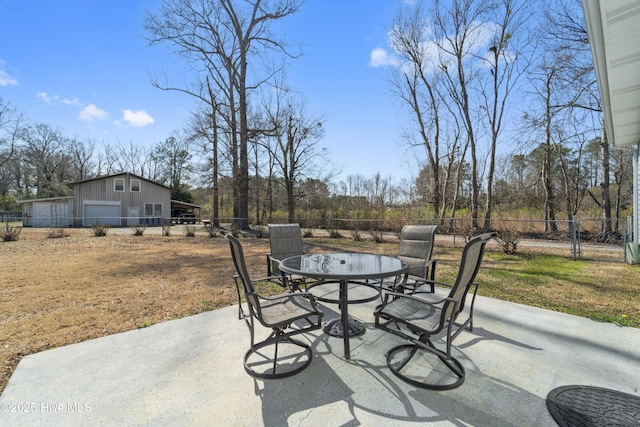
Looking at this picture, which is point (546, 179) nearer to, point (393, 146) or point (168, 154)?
point (393, 146)

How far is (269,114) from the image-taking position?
20.9 metres

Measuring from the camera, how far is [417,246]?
3.46 m

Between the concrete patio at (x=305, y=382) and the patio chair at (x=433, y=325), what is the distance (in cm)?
8

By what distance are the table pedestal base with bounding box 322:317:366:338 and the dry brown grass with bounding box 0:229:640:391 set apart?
4.90 feet

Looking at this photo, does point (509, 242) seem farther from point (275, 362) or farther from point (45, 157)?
point (45, 157)

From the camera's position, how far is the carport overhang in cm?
235

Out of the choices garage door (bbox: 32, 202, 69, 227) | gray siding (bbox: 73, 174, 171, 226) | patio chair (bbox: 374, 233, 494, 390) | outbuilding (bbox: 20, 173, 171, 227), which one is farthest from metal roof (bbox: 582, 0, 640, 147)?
garage door (bbox: 32, 202, 69, 227)

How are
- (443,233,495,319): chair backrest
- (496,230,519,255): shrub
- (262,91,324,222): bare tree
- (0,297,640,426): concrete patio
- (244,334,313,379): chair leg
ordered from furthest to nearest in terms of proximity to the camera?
(262,91,324,222): bare tree → (496,230,519,255): shrub → (244,334,313,379): chair leg → (443,233,495,319): chair backrest → (0,297,640,426): concrete patio

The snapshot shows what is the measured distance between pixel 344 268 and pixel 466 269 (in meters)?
1.02

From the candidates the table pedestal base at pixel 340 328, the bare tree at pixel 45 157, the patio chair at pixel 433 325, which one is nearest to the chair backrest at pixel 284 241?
the table pedestal base at pixel 340 328

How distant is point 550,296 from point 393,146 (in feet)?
46.6

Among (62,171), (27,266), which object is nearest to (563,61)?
(27,266)

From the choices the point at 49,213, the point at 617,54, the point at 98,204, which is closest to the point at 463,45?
the point at 617,54

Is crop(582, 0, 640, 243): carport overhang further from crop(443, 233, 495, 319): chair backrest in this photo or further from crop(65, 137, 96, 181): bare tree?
crop(65, 137, 96, 181): bare tree
